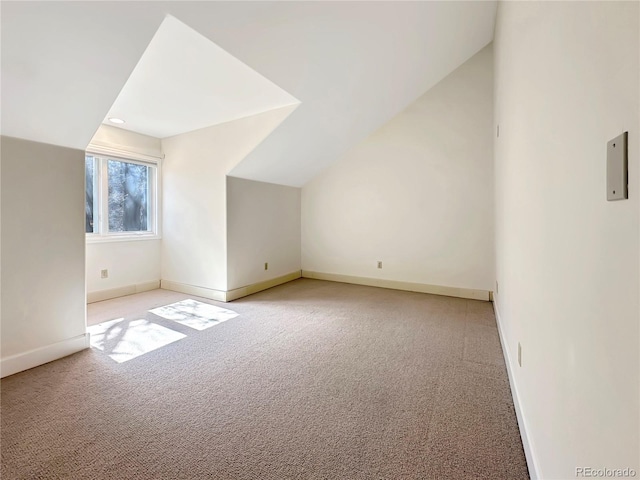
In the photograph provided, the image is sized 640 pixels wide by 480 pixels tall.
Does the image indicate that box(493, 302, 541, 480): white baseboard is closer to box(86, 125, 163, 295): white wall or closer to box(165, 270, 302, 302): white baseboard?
box(165, 270, 302, 302): white baseboard

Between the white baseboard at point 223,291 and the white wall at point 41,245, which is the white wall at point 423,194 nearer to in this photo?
the white baseboard at point 223,291

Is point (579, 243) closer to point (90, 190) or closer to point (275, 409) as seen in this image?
point (275, 409)

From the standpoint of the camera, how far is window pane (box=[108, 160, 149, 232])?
158 inches

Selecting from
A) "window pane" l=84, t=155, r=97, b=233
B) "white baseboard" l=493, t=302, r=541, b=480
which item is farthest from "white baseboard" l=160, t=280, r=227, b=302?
"white baseboard" l=493, t=302, r=541, b=480

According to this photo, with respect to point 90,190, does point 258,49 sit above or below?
above

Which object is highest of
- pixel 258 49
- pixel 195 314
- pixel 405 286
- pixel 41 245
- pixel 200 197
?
pixel 258 49

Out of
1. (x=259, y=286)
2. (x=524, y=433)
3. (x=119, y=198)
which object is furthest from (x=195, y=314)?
(x=524, y=433)

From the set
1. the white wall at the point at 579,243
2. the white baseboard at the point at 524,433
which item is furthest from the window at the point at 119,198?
the white baseboard at the point at 524,433

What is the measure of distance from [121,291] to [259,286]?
1863 mm

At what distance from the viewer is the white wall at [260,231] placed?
3900 millimetres

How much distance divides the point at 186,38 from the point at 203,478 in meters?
2.52

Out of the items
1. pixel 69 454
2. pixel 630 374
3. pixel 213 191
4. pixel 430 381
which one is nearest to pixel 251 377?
pixel 69 454

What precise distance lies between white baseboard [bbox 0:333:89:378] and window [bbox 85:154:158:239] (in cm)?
189

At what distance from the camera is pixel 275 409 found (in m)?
1.70
